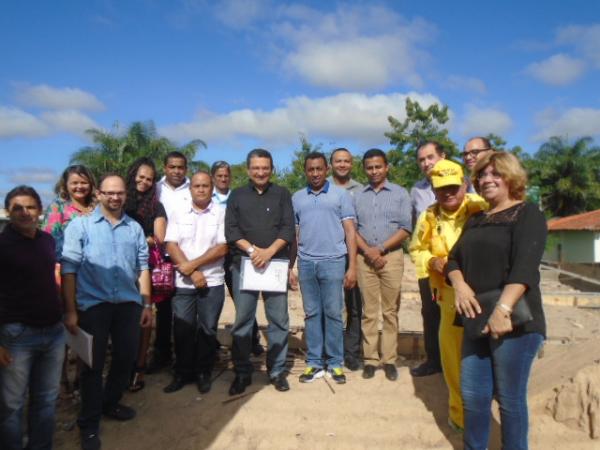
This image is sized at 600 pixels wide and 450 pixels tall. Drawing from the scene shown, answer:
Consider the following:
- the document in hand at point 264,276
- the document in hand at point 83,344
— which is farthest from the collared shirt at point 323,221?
the document in hand at point 83,344

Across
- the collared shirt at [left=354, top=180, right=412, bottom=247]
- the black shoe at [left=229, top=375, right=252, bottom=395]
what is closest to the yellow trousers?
the collared shirt at [left=354, top=180, right=412, bottom=247]

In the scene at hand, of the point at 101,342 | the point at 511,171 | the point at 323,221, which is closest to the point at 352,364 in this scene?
the point at 323,221

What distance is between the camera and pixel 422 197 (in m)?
4.62

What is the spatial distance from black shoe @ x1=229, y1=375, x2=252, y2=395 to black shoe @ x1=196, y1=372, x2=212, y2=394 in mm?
218

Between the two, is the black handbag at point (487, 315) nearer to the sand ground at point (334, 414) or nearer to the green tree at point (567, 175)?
the sand ground at point (334, 414)

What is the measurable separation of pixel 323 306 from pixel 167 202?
6.13 ft

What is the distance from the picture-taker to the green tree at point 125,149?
71.7 feet

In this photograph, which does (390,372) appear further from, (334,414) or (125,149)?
(125,149)

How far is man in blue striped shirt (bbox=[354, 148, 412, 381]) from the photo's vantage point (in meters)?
4.40

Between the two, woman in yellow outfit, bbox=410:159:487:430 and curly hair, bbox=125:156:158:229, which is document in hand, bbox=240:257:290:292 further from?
woman in yellow outfit, bbox=410:159:487:430

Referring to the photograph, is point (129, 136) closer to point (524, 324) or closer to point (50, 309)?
point (50, 309)

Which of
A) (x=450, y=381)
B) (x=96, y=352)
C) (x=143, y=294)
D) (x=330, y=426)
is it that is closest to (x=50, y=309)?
(x=96, y=352)

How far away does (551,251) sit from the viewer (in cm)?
3503

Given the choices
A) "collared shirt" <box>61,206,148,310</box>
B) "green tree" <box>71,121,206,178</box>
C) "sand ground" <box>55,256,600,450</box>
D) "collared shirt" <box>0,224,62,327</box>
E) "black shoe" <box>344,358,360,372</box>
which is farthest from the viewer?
"green tree" <box>71,121,206,178</box>
